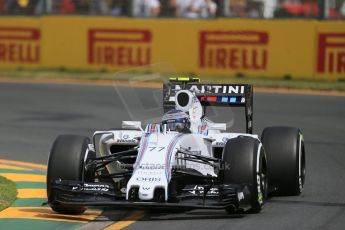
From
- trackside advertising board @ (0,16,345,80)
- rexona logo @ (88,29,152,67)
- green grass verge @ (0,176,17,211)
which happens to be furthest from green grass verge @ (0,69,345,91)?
green grass verge @ (0,176,17,211)

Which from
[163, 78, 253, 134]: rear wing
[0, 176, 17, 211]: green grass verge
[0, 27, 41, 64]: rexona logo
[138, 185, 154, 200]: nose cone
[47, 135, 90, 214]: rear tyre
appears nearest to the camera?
[138, 185, 154, 200]: nose cone

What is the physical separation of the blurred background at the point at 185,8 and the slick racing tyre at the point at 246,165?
13.8m

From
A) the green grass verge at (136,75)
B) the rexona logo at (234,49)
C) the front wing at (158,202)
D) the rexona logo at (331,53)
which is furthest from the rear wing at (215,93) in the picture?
the rexona logo at (234,49)

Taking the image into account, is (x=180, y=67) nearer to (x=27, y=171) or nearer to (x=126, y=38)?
(x=126, y=38)

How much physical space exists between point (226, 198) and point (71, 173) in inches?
60.1

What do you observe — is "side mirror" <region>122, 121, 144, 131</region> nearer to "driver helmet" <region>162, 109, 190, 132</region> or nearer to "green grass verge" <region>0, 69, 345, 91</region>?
"driver helmet" <region>162, 109, 190, 132</region>

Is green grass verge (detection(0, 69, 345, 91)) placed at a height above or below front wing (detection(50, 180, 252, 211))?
below

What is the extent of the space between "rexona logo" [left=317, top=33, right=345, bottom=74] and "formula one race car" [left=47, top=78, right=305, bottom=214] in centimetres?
1187

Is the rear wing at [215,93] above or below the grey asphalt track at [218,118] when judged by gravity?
above

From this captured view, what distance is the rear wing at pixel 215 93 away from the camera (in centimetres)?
1082

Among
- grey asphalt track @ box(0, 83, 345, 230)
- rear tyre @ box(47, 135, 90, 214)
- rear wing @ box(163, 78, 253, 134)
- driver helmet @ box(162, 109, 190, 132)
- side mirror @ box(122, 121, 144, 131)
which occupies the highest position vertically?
rear wing @ box(163, 78, 253, 134)

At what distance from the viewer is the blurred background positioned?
23.0 metres

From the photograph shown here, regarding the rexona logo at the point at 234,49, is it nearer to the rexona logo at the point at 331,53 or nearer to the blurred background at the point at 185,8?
the blurred background at the point at 185,8

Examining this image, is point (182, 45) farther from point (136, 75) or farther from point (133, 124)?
point (133, 124)
